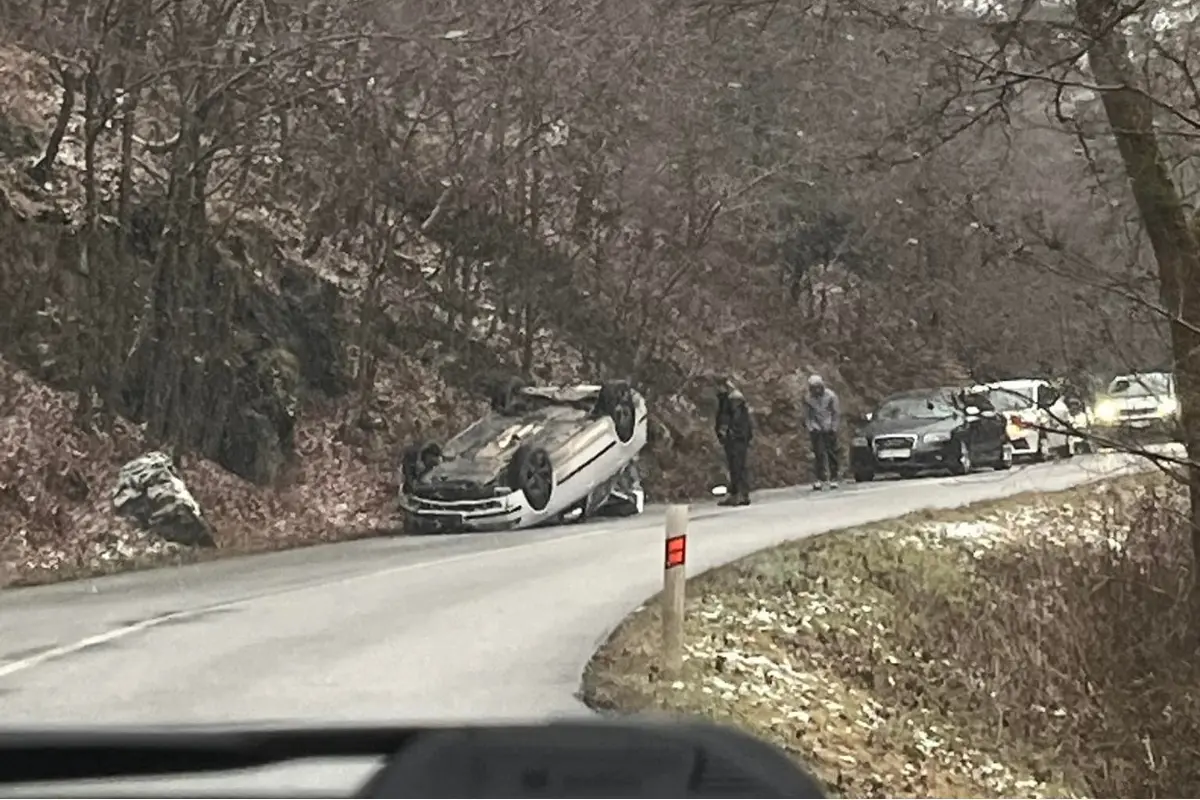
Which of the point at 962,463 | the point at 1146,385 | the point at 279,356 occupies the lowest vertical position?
the point at 962,463

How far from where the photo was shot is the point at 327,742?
6.20 ft

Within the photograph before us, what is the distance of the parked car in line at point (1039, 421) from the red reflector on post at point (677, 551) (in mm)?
1064

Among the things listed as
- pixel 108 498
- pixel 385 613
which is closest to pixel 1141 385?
pixel 385 613

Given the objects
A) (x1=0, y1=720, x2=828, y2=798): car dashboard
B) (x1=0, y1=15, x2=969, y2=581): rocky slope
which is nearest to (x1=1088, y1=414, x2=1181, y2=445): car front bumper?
(x1=0, y1=15, x2=969, y2=581): rocky slope

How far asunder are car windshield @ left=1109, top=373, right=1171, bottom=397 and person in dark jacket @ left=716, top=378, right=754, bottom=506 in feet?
4.26

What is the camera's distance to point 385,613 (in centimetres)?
429

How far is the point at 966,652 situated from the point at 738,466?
0.98m

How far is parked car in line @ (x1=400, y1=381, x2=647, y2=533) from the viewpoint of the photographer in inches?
167

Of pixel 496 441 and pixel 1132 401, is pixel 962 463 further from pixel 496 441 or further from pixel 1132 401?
pixel 496 441

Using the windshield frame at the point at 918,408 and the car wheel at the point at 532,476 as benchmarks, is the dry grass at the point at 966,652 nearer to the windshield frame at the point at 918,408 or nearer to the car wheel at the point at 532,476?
the windshield frame at the point at 918,408

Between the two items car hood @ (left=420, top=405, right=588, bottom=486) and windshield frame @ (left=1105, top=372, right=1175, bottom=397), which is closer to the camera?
car hood @ (left=420, top=405, right=588, bottom=486)

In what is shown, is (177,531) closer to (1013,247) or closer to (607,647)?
(607,647)

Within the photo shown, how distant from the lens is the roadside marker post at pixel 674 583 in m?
3.92

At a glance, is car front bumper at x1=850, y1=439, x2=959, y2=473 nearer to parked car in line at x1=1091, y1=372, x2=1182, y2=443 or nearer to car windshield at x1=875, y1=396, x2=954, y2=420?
car windshield at x1=875, y1=396, x2=954, y2=420
